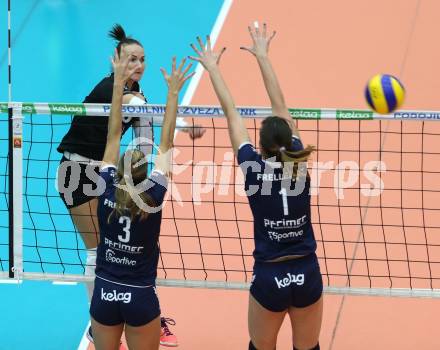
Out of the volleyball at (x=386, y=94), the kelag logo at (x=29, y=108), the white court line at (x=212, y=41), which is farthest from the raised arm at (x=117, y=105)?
the white court line at (x=212, y=41)

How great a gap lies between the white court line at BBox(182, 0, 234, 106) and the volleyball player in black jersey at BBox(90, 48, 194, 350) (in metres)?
4.61

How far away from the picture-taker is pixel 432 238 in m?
7.86

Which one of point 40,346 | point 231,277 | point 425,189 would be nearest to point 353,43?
point 425,189

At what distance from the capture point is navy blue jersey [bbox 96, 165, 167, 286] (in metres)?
5.00

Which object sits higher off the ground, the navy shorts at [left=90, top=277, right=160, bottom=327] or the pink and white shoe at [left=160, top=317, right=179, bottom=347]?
the navy shorts at [left=90, top=277, right=160, bottom=327]

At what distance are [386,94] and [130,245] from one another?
74.2 inches

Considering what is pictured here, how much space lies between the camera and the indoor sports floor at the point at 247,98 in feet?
22.5

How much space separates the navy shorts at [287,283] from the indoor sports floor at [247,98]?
1.44m

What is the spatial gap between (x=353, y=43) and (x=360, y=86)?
1.03m

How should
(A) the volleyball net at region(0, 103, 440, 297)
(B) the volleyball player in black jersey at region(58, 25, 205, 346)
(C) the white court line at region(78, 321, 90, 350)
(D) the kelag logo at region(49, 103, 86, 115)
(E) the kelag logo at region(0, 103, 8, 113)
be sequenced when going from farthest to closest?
(A) the volleyball net at region(0, 103, 440, 297), (C) the white court line at region(78, 321, 90, 350), (B) the volleyball player in black jersey at region(58, 25, 205, 346), (E) the kelag logo at region(0, 103, 8, 113), (D) the kelag logo at region(49, 103, 86, 115)

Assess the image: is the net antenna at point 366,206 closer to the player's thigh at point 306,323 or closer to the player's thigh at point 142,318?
the player's thigh at point 306,323

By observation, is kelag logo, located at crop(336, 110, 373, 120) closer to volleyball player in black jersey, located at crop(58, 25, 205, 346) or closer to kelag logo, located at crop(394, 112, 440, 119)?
kelag logo, located at crop(394, 112, 440, 119)

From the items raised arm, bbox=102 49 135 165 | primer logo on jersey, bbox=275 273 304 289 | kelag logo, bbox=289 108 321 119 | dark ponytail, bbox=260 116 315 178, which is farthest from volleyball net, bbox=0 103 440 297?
primer logo on jersey, bbox=275 273 304 289

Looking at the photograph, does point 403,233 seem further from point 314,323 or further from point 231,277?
point 314,323
